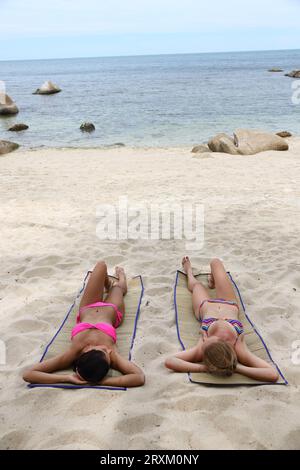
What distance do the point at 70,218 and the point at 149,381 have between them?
392cm

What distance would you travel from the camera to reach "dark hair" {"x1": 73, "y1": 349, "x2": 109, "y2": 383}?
106 inches

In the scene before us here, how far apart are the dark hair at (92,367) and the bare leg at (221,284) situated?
149cm

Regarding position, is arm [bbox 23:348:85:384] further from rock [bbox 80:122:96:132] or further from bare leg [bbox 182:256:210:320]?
rock [bbox 80:122:96:132]

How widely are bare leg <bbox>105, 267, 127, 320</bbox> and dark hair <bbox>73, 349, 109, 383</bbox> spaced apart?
0.95 metres

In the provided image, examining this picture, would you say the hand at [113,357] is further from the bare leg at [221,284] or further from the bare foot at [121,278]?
the bare leg at [221,284]

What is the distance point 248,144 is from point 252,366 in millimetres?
9819

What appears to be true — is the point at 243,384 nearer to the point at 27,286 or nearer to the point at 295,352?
the point at 295,352

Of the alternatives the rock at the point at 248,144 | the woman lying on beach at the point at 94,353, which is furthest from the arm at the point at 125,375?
the rock at the point at 248,144

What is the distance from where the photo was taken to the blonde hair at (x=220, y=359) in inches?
109

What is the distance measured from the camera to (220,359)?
277cm

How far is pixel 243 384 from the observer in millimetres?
2744

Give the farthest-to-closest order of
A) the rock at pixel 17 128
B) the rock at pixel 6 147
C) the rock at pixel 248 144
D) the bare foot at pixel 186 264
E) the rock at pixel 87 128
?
the rock at pixel 17 128 → the rock at pixel 87 128 → the rock at pixel 6 147 → the rock at pixel 248 144 → the bare foot at pixel 186 264

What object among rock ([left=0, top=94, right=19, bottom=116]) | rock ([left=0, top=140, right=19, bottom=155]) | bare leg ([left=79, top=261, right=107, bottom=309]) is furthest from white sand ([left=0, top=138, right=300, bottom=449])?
rock ([left=0, top=94, right=19, bottom=116])

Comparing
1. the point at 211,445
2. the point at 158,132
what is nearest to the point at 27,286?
the point at 211,445
